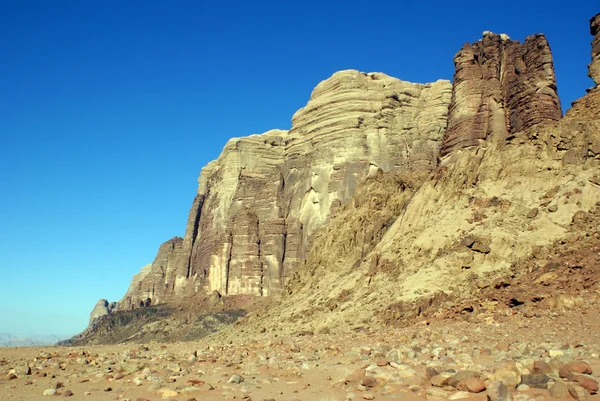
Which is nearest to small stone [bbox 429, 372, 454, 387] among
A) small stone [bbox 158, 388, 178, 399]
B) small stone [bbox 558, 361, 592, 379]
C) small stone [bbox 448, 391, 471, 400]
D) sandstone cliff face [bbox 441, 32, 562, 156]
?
small stone [bbox 448, 391, 471, 400]

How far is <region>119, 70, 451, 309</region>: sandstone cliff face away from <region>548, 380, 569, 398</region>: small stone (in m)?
71.5

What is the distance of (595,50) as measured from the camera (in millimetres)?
36094

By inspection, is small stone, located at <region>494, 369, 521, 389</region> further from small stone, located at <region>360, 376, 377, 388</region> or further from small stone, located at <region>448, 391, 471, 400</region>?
small stone, located at <region>360, 376, 377, 388</region>

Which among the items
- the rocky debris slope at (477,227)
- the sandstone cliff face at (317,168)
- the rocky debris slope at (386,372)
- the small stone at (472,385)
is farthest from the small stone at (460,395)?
the sandstone cliff face at (317,168)

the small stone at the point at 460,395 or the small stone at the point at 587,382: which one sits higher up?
the small stone at the point at 587,382

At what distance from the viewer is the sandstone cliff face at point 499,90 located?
45.4 metres

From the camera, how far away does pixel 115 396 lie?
12.5 meters

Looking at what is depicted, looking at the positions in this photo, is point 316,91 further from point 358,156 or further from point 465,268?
point 465,268

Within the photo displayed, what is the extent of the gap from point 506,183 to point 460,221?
3683mm

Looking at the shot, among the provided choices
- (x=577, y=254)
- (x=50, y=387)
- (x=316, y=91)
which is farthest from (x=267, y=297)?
(x=50, y=387)

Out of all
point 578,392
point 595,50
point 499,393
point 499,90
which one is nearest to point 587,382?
point 578,392

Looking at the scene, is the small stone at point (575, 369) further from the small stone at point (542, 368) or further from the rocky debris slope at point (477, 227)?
the rocky debris slope at point (477, 227)

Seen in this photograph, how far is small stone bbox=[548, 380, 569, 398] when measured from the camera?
9430 millimetres

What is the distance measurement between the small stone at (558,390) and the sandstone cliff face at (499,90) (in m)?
36.8
